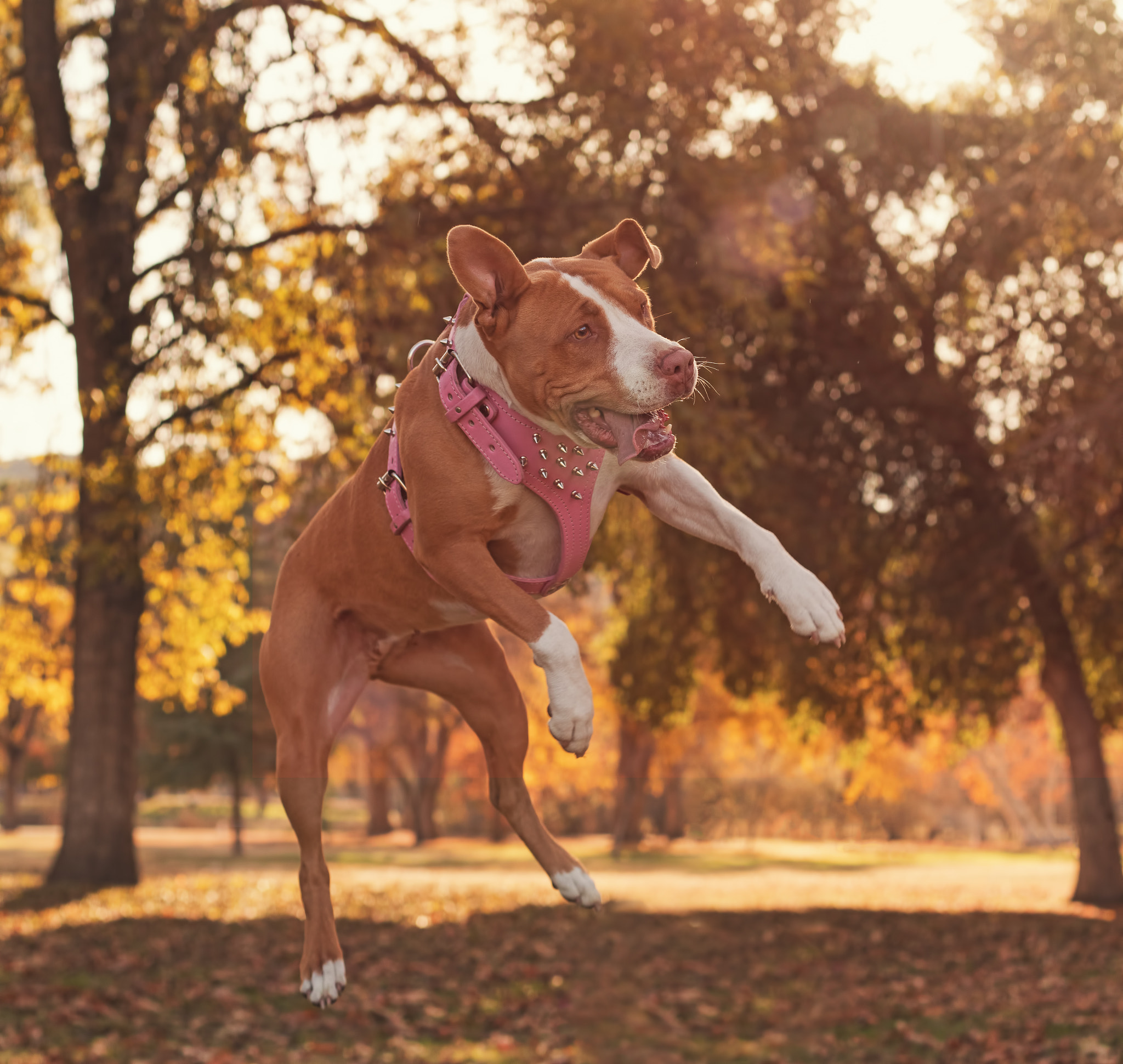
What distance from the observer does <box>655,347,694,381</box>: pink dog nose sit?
5.55 ft

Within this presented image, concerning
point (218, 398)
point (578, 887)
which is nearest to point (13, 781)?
point (218, 398)

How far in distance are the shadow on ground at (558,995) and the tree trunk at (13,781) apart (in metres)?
48.5

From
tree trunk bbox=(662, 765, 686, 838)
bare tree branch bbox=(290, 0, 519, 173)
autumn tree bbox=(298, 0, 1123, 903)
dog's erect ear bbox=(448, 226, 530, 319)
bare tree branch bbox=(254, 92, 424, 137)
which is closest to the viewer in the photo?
dog's erect ear bbox=(448, 226, 530, 319)

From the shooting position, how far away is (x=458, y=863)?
1791 inches

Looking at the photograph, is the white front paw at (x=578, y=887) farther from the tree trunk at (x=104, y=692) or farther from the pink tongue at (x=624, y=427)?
the tree trunk at (x=104, y=692)

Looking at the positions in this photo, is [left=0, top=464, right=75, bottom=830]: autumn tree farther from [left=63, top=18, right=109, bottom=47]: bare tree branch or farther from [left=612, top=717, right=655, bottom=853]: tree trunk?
[left=612, top=717, right=655, bottom=853]: tree trunk

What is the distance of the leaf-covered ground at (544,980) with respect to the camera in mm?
14102

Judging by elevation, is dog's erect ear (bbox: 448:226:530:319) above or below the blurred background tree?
below

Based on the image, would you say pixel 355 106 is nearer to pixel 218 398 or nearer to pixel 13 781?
pixel 218 398

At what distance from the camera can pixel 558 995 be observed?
17109mm

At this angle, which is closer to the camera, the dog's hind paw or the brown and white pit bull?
the brown and white pit bull

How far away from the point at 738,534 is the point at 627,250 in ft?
1.76

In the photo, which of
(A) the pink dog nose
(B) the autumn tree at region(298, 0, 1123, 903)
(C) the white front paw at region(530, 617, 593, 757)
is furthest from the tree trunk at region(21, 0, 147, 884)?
(A) the pink dog nose

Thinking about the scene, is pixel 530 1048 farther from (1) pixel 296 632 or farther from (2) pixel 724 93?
(1) pixel 296 632
